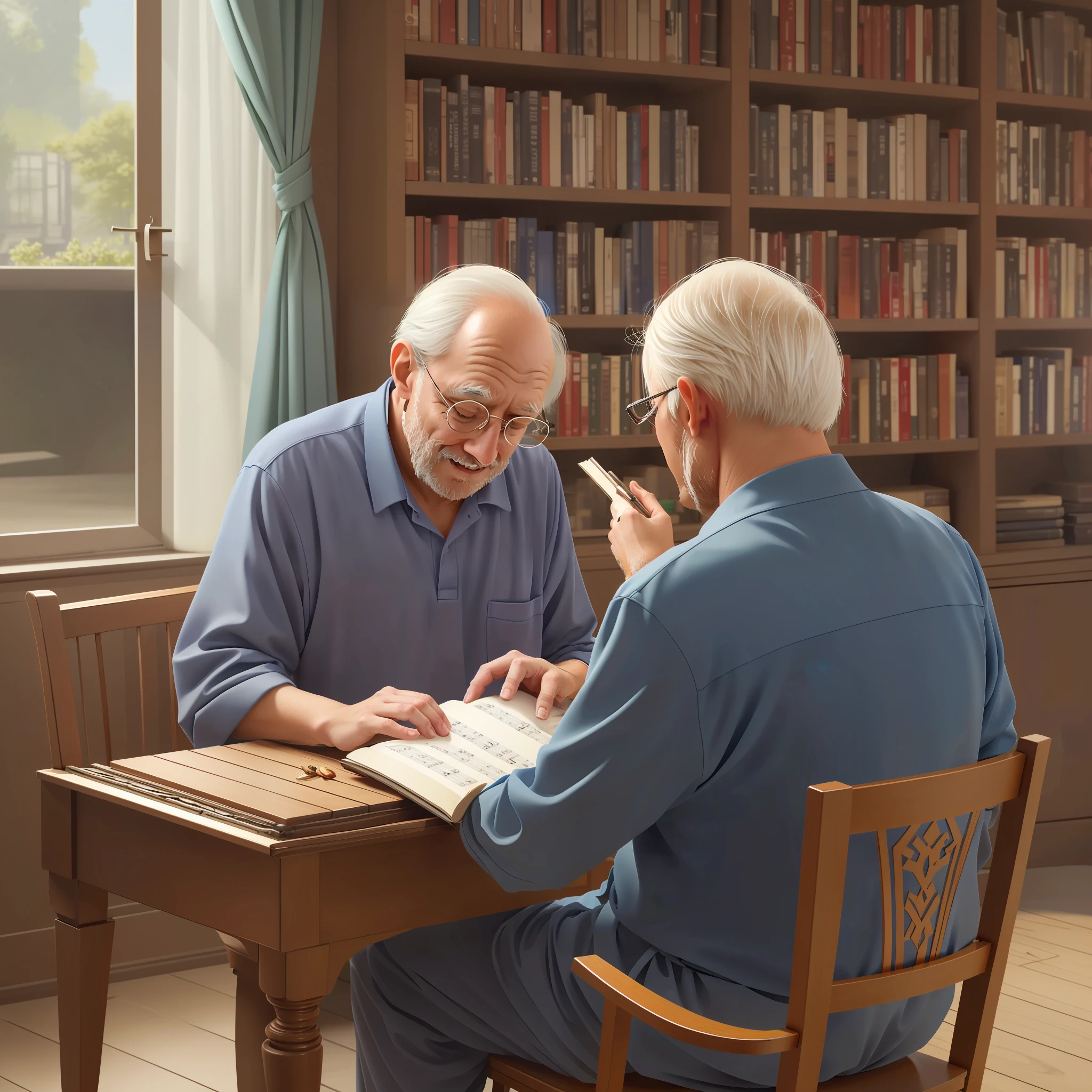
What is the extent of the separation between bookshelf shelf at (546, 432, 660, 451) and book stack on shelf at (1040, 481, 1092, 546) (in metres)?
1.43

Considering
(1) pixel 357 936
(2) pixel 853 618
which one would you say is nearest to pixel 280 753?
(1) pixel 357 936

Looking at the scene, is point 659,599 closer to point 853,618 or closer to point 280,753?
point 853,618

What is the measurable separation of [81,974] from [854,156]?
3001 millimetres

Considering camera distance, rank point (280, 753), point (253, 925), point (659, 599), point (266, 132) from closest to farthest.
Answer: point (659, 599) → point (253, 925) → point (280, 753) → point (266, 132)

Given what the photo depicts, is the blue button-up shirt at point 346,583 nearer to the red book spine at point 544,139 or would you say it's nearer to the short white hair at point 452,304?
the short white hair at point 452,304

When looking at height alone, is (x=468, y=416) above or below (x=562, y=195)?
below

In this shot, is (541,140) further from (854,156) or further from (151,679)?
(151,679)

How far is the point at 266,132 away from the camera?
314 cm

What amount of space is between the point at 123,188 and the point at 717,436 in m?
2.24

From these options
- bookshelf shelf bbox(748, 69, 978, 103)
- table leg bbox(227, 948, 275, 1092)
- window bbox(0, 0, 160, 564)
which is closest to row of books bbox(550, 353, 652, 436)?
bookshelf shelf bbox(748, 69, 978, 103)

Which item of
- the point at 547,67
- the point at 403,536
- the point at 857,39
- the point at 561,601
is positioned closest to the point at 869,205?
the point at 857,39

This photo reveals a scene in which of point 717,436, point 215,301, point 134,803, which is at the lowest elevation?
point 134,803

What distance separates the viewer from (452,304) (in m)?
2.18

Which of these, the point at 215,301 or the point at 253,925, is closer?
the point at 253,925
